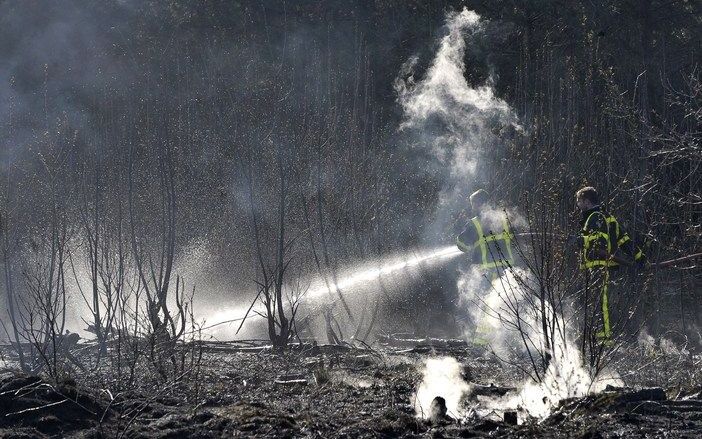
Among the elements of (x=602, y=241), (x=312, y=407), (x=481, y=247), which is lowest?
(x=312, y=407)

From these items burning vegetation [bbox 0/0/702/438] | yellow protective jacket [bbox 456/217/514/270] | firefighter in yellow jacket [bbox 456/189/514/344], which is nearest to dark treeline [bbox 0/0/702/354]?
burning vegetation [bbox 0/0/702/438]

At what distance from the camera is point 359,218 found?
15961mm

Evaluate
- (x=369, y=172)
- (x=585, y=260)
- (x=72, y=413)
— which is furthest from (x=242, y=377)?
(x=369, y=172)

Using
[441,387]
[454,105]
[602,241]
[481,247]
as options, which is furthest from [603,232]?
[454,105]

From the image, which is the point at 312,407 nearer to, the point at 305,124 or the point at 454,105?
the point at 305,124

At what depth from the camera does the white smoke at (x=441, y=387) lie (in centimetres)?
724

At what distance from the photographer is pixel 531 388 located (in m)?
7.59

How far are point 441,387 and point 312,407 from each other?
4.11 feet

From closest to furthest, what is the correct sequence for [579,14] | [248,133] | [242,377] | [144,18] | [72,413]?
[72,413], [242,377], [248,133], [579,14], [144,18]

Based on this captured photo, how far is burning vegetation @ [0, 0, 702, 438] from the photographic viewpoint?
729cm

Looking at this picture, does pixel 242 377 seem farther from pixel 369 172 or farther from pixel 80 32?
pixel 80 32

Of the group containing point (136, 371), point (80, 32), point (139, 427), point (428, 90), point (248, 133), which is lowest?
point (139, 427)

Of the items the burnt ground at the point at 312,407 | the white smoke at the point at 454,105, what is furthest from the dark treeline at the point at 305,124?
the burnt ground at the point at 312,407

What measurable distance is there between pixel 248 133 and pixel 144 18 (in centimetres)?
930
